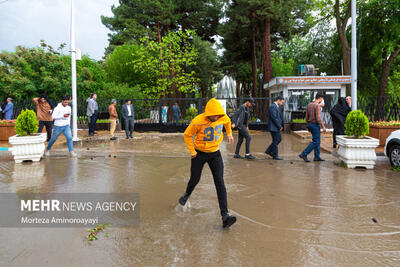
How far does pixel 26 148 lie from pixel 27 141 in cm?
19

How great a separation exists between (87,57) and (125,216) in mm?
35328

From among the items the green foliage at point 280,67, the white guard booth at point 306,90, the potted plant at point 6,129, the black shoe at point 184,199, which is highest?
the green foliage at point 280,67

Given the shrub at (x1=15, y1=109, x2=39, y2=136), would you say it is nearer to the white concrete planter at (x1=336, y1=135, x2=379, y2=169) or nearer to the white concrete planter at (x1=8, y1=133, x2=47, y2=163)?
the white concrete planter at (x1=8, y1=133, x2=47, y2=163)

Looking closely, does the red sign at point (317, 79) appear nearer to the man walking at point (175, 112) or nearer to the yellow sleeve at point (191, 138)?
the man walking at point (175, 112)

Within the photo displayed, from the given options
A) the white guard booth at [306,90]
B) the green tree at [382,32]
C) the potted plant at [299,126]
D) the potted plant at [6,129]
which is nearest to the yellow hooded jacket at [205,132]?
the potted plant at [6,129]

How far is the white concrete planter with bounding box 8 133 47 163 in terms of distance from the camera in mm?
9148

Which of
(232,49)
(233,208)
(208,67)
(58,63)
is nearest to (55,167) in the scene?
(233,208)

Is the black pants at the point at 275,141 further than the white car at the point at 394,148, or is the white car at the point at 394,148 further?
the black pants at the point at 275,141

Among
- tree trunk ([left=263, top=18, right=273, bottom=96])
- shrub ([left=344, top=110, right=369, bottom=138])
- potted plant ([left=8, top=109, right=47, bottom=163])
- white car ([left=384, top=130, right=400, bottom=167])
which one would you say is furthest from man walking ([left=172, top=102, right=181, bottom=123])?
white car ([left=384, top=130, right=400, bottom=167])

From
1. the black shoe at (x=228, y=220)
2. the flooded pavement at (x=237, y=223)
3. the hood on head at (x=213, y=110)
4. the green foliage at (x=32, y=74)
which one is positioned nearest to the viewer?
the flooded pavement at (x=237, y=223)

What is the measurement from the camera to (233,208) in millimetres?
5367

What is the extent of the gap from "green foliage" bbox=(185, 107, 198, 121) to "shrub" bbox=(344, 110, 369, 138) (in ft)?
42.8

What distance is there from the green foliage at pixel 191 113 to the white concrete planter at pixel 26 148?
12602 mm

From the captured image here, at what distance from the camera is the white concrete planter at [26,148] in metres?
9.15
